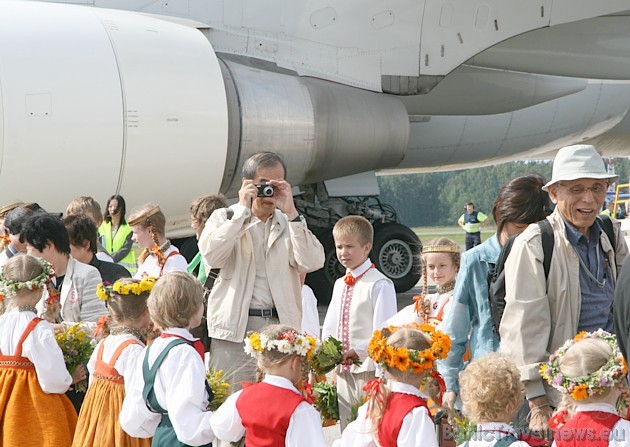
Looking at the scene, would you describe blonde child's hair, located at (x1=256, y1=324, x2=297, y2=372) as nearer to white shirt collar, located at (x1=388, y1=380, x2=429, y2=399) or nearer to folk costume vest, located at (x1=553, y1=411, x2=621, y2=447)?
white shirt collar, located at (x1=388, y1=380, x2=429, y2=399)

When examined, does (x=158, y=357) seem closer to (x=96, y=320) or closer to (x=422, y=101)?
(x=96, y=320)

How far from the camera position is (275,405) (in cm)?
362

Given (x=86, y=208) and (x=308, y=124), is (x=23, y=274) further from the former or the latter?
(x=308, y=124)

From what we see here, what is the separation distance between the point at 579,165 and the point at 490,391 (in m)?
1.08

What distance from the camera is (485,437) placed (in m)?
3.40

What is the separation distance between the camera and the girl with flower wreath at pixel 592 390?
10.6 feet

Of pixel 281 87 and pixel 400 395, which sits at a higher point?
pixel 281 87

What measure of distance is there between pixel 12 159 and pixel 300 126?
325 centimetres

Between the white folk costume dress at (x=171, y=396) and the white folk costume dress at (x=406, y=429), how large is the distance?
611 millimetres

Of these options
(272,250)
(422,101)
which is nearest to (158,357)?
(272,250)

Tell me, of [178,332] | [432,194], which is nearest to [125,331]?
[178,332]

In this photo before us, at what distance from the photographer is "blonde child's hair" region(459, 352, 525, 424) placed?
11.2 feet

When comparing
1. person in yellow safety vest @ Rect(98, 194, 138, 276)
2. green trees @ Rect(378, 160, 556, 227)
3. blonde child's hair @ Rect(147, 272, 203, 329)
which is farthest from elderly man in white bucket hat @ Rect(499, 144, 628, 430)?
green trees @ Rect(378, 160, 556, 227)

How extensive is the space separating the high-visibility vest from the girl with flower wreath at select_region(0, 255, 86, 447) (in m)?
3.17
